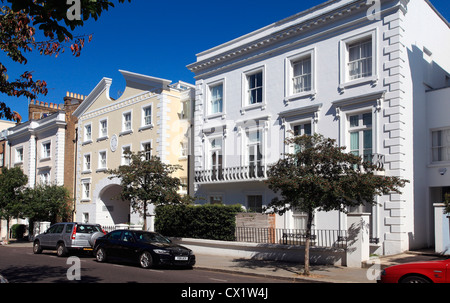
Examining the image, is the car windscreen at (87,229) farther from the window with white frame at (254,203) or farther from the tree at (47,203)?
the tree at (47,203)

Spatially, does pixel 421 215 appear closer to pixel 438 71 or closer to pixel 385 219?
pixel 385 219

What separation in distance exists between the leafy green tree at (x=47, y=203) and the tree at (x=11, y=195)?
0.54 metres

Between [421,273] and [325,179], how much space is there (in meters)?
4.51

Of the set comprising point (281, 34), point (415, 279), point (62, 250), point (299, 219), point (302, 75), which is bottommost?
point (62, 250)

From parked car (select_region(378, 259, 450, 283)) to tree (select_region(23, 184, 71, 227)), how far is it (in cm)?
2916

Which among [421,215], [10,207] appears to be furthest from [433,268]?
[10,207]

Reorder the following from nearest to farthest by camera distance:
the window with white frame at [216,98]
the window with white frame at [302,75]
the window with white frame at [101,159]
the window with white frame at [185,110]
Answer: the window with white frame at [302,75], the window with white frame at [216,98], the window with white frame at [185,110], the window with white frame at [101,159]

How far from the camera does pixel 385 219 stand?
1841 cm

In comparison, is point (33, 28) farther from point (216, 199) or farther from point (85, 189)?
point (85, 189)

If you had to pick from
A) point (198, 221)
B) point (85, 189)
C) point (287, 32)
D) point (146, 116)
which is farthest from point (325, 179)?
point (85, 189)

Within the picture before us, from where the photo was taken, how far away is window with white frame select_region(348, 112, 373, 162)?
19.6m

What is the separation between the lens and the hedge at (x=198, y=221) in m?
21.2

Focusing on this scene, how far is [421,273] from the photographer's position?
955cm

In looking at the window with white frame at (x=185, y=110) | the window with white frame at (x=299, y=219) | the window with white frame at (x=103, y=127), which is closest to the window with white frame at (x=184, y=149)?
the window with white frame at (x=185, y=110)
